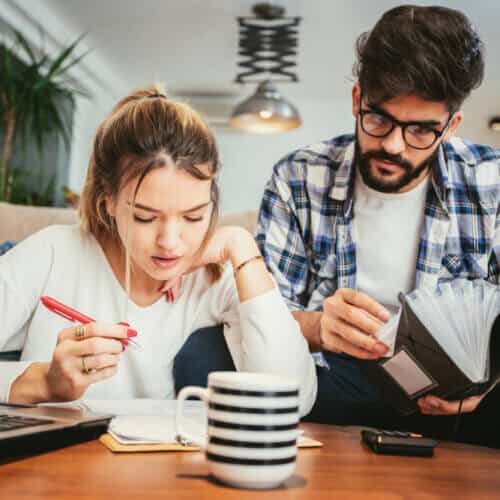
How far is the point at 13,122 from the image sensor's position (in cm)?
429

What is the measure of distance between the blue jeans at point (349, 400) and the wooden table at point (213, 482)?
1.44 ft

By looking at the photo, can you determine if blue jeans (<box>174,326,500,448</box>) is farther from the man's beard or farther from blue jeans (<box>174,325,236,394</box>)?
the man's beard

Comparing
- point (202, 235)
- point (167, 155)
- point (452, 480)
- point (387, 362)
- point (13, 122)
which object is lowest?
point (452, 480)

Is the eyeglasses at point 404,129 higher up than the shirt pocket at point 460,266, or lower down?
higher up

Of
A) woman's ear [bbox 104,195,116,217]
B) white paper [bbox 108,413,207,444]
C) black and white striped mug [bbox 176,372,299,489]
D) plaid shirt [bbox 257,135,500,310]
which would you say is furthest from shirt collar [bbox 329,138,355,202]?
black and white striped mug [bbox 176,372,299,489]

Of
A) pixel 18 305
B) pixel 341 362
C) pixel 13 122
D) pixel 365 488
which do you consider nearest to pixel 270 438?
pixel 365 488

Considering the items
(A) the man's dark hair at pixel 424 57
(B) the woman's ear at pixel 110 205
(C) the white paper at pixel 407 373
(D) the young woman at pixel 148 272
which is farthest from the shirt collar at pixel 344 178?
(C) the white paper at pixel 407 373

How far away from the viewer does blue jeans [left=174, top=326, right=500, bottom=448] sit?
1.32 meters

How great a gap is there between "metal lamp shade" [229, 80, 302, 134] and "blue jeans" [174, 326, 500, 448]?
3.94m

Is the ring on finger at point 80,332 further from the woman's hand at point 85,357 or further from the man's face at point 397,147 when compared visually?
the man's face at point 397,147

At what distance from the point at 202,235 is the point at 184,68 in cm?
625

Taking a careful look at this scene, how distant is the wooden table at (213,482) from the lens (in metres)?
0.65

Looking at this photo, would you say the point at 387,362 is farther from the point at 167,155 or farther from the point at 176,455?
the point at 167,155

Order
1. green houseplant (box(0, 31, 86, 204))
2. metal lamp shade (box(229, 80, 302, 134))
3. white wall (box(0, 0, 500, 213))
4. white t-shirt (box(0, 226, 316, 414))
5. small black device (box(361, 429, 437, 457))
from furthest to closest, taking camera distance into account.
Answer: white wall (box(0, 0, 500, 213)) < metal lamp shade (box(229, 80, 302, 134)) < green houseplant (box(0, 31, 86, 204)) < white t-shirt (box(0, 226, 316, 414)) < small black device (box(361, 429, 437, 457))
